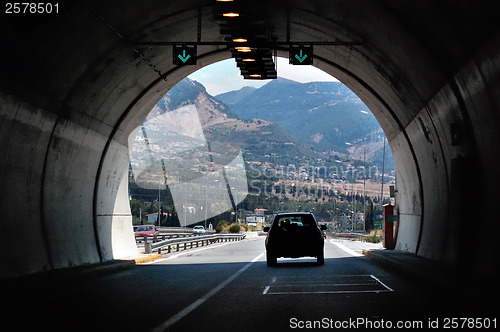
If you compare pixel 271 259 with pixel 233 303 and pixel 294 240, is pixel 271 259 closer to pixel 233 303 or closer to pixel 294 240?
pixel 294 240

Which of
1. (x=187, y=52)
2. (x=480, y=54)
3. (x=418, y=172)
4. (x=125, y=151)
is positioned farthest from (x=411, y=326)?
(x=125, y=151)

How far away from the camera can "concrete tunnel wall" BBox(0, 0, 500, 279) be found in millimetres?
14695

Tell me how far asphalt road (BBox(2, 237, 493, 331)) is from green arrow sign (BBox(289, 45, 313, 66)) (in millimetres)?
6202

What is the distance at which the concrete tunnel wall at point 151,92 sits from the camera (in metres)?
14.7

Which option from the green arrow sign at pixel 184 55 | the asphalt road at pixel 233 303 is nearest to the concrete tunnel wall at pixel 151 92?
the green arrow sign at pixel 184 55

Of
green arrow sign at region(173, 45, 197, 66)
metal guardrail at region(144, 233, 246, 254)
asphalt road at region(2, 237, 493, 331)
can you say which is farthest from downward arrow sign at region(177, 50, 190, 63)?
metal guardrail at region(144, 233, 246, 254)

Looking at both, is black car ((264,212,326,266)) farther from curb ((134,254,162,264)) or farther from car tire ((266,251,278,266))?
curb ((134,254,162,264))

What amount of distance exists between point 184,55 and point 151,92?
18.5 feet

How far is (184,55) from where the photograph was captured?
20.4 meters

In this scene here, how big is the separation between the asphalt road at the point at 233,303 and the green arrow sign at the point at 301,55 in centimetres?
620

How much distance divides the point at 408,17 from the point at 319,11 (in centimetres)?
345

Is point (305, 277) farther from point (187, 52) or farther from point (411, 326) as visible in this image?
point (411, 326)

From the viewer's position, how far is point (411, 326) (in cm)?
957

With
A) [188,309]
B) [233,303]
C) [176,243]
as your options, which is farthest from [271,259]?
Result: [176,243]
